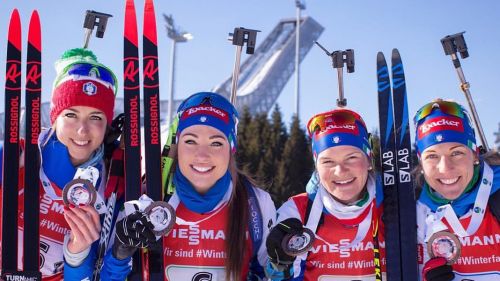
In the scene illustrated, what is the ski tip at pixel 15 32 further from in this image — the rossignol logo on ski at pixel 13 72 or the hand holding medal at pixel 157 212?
the hand holding medal at pixel 157 212

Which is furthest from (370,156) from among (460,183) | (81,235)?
(81,235)

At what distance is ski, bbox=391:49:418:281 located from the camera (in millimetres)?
3848

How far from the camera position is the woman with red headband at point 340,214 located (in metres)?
3.76

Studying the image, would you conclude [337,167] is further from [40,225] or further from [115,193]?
[40,225]

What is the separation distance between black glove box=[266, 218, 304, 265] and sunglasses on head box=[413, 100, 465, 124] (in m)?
1.45

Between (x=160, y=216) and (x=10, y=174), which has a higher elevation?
(x=10, y=174)

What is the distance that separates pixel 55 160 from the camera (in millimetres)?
3697

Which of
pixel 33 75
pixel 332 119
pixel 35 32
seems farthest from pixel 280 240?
pixel 35 32

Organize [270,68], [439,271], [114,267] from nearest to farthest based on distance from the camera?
[114,267] < [439,271] < [270,68]

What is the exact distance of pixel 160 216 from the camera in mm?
3332

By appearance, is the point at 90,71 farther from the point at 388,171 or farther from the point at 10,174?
the point at 388,171

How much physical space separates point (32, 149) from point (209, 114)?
1321 mm

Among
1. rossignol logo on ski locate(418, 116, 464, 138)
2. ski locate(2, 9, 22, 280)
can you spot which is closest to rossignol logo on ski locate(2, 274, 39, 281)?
ski locate(2, 9, 22, 280)

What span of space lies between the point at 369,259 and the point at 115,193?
1886mm
